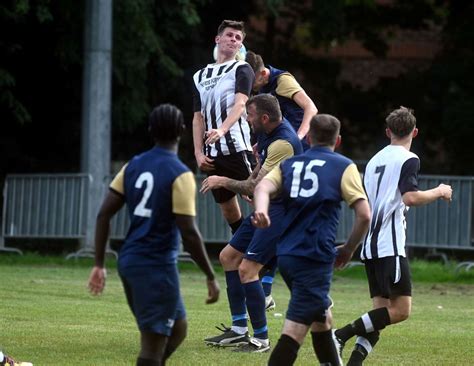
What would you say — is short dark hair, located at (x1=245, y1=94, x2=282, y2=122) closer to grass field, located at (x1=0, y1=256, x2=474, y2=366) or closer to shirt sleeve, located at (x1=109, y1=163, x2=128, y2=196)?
grass field, located at (x1=0, y1=256, x2=474, y2=366)

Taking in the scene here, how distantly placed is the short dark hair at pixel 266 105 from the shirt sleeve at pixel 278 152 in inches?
7.7

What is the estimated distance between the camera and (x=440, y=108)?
28.5 m

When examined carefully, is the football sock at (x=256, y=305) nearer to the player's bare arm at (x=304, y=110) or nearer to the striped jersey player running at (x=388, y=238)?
the striped jersey player running at (x=388, y=238)

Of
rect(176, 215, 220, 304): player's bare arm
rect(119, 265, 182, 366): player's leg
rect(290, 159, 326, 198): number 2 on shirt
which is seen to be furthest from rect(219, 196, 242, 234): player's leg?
rect(119, 265, 182, 366): player's leg

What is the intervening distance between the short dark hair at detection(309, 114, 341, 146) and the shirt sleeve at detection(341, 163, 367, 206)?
0.28 meters

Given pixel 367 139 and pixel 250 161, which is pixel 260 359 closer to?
pixel 250 161

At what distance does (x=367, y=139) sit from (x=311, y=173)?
2278 centimetres

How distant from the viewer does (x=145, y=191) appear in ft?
24.4

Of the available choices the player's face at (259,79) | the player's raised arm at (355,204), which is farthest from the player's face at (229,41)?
the player's raised arm at (355,204)

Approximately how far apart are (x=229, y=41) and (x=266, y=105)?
119 centimetres

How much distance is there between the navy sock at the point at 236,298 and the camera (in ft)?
34.2

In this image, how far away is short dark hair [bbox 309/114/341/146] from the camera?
8125 millimetres

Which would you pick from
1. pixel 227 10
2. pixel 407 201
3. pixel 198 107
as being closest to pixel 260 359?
pixel 407 201

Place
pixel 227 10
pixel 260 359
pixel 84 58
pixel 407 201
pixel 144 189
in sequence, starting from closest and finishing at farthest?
1. pixel 144 189
2. pixel 407 201
3. pixel 260 359
4. pixel 84 58
5. pixel 227 10
